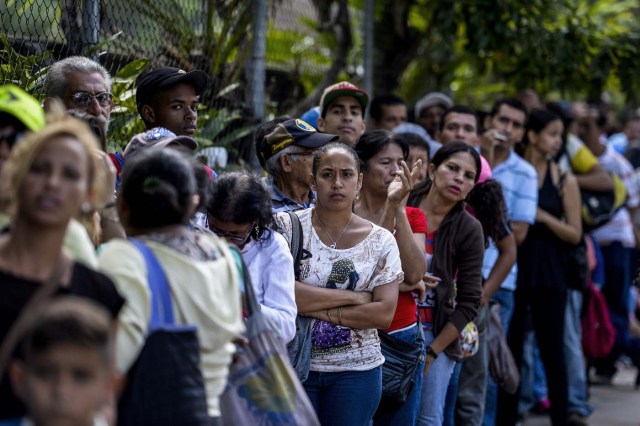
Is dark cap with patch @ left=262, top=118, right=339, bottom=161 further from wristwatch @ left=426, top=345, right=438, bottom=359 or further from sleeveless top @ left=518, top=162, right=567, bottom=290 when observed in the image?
sleeveless top @ left=518, top=162, right=567, bottom=290

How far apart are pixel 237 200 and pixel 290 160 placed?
1317 mm

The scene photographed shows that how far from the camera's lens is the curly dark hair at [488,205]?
21.9 feet

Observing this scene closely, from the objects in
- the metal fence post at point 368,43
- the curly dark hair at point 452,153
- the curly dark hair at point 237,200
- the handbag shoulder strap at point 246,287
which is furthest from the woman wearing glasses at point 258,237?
the metal fence post at point 368,43

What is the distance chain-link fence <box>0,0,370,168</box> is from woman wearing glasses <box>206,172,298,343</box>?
1509 millimetres

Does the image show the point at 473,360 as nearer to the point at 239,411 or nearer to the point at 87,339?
the point at 239,411

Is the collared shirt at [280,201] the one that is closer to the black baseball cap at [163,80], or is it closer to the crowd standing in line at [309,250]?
the crowd standing in line at [309,250]

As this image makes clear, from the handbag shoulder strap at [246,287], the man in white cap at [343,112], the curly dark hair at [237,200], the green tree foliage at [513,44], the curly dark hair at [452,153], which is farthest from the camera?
the green tree foliage at [513,44]

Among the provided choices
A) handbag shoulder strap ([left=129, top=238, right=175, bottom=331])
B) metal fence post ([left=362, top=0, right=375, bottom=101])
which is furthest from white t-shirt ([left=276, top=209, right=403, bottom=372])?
metal fence post ([left=362, top=0, right=375, bottom=101])

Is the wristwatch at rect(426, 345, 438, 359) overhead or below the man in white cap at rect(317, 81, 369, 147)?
below

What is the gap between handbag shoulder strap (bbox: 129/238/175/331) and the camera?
3.16 meters

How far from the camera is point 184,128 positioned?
505cm

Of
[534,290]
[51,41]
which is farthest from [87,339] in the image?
[534,290]

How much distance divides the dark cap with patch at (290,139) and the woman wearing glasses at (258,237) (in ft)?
3.85

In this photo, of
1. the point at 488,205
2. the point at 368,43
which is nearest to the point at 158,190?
the point at 488,205
